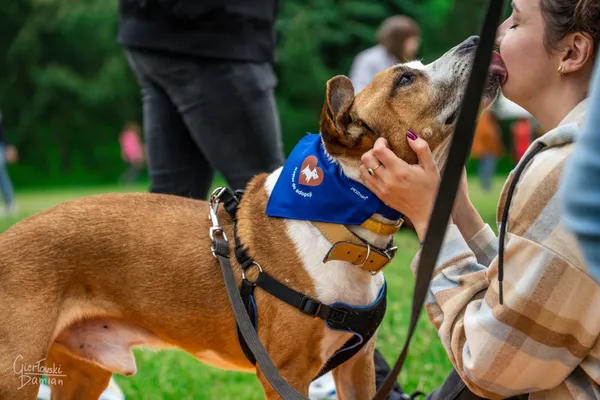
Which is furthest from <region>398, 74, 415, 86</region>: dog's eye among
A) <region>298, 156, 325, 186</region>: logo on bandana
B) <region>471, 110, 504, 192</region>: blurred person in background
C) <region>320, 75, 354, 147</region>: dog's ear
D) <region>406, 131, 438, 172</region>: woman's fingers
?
<region>471, 110, 504, 192</region>: blurred person in background

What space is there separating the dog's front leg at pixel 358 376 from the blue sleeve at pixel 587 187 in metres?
2.02

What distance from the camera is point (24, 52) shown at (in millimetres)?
33875

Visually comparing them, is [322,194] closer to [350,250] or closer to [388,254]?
[350,250]

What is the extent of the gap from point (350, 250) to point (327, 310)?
0.75ft

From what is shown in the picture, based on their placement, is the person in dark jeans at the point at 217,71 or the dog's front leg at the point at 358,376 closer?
the dog's front leg at the point at 358,376

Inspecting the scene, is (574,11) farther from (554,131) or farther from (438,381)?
(438,381)

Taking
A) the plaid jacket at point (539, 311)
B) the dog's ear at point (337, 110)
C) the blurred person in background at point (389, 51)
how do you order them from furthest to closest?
the blurred person in background at point (389, 51) → the dog's ear at point (337, 110) → the plaid jacket at point (539, 311)

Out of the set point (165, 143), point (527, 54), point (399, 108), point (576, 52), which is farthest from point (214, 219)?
point (576, 52)

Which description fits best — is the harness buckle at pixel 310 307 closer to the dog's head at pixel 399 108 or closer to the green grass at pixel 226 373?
the dog's head at pixel 399 108

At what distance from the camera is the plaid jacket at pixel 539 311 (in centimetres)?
182

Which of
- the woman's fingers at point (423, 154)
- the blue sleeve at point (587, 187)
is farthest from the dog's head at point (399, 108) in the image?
the blue sleeve at point (587, 187)

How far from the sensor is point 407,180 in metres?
2.24

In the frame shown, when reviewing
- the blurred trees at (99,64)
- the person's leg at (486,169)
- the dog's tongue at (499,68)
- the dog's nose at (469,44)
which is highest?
the dog's tongue at (499,68)

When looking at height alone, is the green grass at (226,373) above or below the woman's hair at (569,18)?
below
